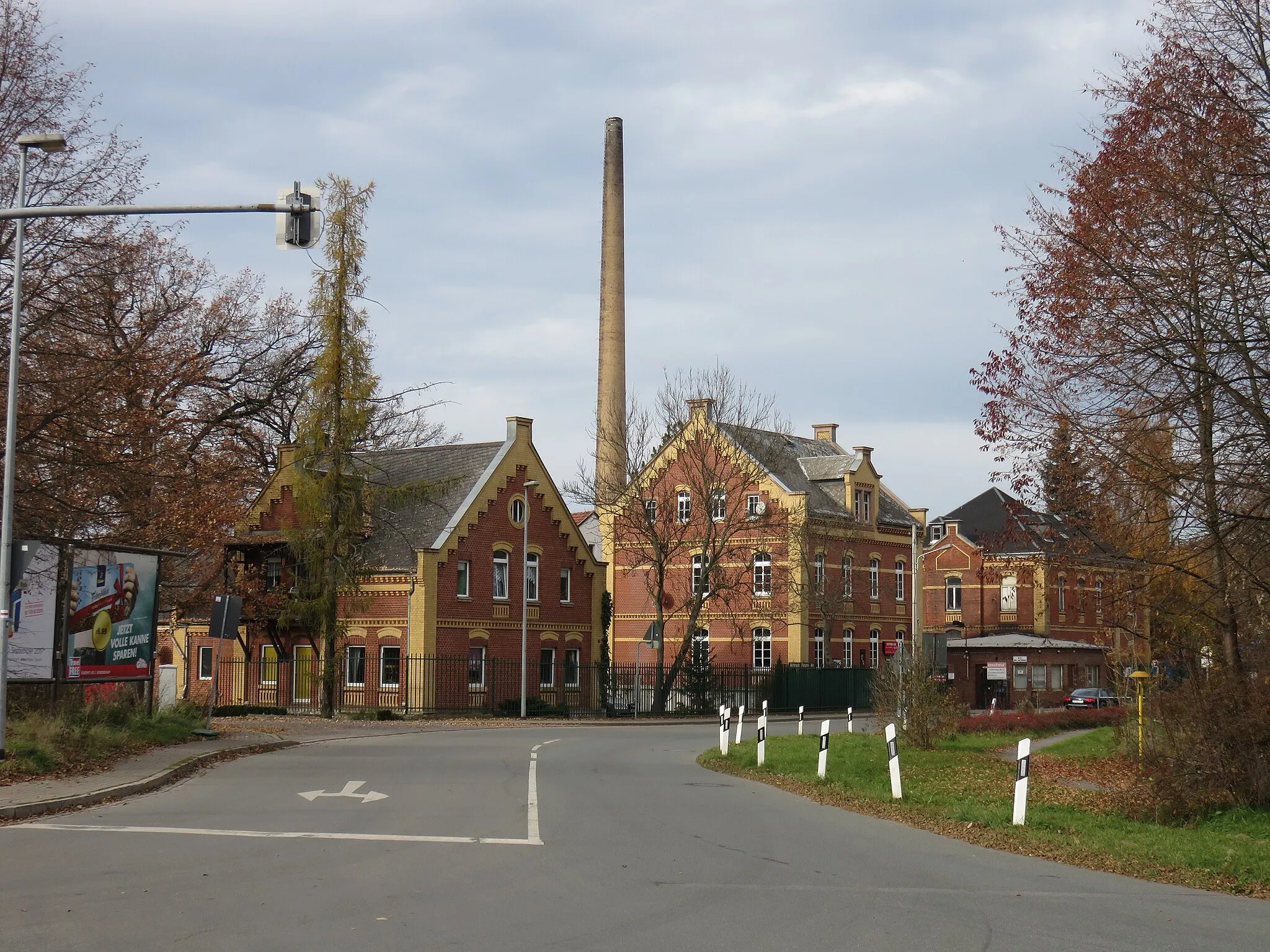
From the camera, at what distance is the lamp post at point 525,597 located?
43.5 meters

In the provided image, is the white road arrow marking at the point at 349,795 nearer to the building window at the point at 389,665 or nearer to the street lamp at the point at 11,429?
the street lamp at the point at 11,429

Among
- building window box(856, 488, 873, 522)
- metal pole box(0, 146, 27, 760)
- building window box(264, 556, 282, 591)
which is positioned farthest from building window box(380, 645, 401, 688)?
metal pole box(0, 146, 27, 760)

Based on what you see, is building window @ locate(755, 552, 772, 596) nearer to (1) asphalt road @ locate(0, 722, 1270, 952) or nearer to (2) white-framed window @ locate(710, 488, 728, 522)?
(2) white-framed window @ locate(710, 488, 728, 522)

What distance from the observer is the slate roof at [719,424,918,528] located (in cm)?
6256

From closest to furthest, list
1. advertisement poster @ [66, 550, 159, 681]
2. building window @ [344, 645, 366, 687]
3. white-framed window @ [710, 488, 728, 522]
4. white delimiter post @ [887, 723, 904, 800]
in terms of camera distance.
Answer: white delimiter post @ [887, 723, 904, 800]
advertisement poster @ [66, 550, 159, 681]
building window @ [344, 645, 366, 687]
white-framed window @ [710, 488, 728, 522]

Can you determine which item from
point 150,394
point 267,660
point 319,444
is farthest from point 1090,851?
point 267,660

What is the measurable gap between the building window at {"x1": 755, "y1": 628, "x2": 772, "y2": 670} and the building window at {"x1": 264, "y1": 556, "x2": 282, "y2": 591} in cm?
2340

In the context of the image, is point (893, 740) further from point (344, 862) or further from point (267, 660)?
point (267, 660)

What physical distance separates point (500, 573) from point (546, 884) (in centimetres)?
3934

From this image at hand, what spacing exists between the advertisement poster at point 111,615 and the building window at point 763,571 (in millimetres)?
38337

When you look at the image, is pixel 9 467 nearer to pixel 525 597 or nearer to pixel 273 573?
pixel 525 597

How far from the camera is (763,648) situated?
6294cm

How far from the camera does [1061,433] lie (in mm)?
18344

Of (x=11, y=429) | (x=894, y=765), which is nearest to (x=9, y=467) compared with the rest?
(x=11, y=429)
